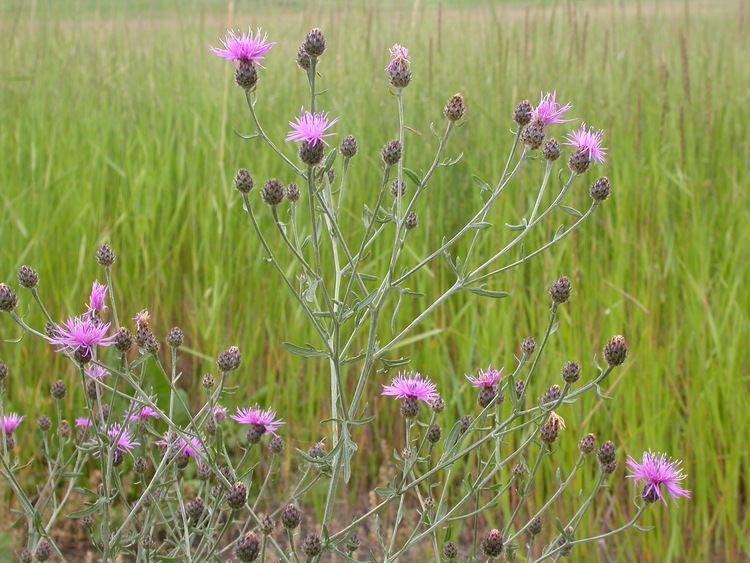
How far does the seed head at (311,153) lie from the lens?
113 centimetres

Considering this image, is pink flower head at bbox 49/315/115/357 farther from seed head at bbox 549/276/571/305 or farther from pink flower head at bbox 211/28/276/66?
seed head at bbox 549/276/571/305

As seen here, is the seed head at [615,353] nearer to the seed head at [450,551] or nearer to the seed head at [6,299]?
the seed head at [450,551]

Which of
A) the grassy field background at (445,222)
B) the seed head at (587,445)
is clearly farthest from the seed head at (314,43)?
the grassy field background at (445,222)

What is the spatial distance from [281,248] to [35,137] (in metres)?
0.95

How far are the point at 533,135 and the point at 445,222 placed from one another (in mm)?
1346

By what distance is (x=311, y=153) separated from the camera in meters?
1.13

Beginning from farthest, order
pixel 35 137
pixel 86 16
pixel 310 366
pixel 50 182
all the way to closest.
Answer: pixel 86 16, pixel 35 137, pixel 50 182, pixel 310 366

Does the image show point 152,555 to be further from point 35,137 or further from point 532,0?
point 532,0

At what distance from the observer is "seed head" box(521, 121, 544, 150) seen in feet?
4.15

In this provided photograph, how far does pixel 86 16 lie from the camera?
4.08 meters

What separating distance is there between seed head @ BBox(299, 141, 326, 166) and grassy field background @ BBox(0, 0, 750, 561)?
3.30 feet

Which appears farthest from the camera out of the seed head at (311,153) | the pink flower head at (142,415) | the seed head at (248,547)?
the pink flower head at (142,415)

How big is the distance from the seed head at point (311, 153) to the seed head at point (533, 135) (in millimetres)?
284

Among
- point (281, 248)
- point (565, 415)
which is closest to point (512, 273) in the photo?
point (565, 415)
